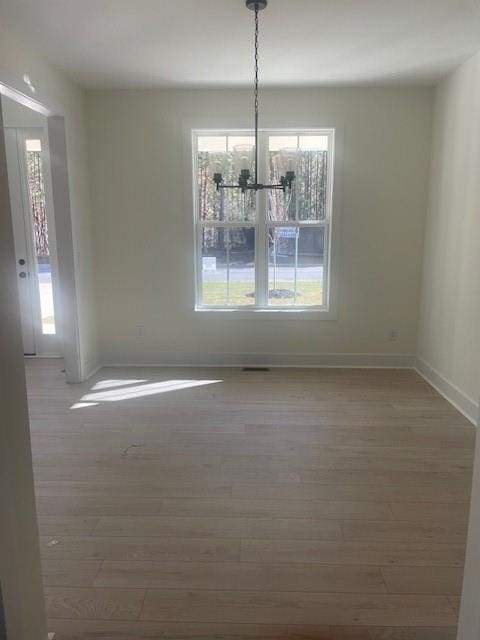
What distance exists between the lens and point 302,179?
4660 mm

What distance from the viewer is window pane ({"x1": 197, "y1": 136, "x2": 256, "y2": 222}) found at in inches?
183

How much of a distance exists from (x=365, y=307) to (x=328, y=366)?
77cm

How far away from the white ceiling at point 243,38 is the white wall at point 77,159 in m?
0.14

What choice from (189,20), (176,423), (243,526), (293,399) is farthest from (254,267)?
(243,526)

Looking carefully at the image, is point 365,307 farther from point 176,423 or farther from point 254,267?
point 176,423

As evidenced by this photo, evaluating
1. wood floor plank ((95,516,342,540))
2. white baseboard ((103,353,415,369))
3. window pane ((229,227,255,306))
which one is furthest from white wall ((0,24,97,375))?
wood floor plank ((95,516,342,540))

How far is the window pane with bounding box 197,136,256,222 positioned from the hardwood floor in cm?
197

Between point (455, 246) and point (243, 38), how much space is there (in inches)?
97.2

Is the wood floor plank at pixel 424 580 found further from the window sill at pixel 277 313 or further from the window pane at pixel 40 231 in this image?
the window pane at pixel 40 231

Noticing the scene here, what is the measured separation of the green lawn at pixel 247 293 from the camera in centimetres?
488

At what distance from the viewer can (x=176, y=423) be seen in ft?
11.3

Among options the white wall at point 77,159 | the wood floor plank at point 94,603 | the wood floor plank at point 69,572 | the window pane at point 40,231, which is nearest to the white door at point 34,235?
the window pane at point 40,231

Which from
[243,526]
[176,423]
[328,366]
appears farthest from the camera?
[328,366]

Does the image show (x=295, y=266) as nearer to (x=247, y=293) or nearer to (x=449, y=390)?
(x=247, y=293)
